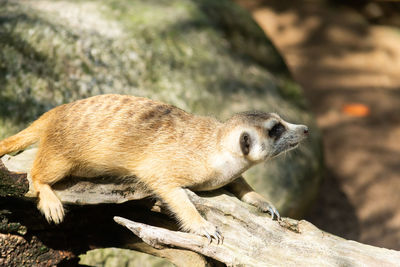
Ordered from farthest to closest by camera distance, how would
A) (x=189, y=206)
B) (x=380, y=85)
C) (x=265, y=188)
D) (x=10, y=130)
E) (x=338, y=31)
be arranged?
(x=338, y=31), (x=380, y=85), (x=265, y=188), (x=10, y=130), (x=189, y=206)

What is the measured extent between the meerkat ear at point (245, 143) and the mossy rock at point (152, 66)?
144 cm

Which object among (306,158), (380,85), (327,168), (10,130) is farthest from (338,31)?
(10,130)

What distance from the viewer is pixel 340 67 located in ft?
26.3

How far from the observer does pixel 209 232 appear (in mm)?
2773

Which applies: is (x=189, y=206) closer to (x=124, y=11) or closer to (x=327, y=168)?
(x=124, y=11)

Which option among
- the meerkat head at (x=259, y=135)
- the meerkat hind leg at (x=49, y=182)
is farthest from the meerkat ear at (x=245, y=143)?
the meerkat hind leg at (x=49, y=182)

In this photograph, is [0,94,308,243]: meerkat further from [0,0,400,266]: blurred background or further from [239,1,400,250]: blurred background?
[239,1,400,250]: blurred background

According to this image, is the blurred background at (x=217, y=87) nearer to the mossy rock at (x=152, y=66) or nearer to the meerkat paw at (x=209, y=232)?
the mossy rock at (x=152, y=66)

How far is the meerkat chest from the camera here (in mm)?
3066

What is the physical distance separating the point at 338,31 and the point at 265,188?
5.13 meters

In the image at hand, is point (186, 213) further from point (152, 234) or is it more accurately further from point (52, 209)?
point (52, 209)

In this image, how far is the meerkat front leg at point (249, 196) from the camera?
10.1 ft

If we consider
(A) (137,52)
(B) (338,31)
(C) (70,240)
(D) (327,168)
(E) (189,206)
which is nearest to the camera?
(E) (189,206)

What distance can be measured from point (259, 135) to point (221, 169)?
327 mm
